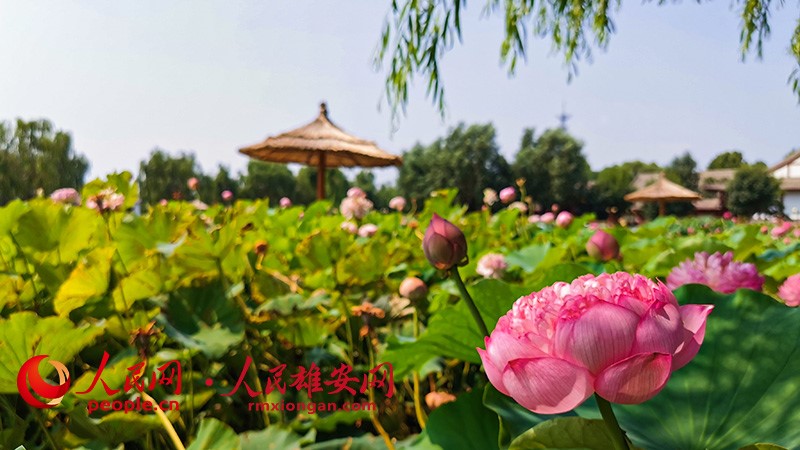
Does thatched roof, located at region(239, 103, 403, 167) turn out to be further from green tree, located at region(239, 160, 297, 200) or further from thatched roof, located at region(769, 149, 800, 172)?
thatched roof, located at region(769, 149, 800, 172)

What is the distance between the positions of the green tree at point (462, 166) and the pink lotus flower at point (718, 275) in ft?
73.8

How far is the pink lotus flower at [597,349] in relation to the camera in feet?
0.73

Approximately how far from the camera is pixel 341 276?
2.71 feet

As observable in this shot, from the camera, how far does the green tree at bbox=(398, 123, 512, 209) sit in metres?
23.5

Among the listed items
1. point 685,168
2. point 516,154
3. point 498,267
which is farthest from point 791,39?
point 685,168

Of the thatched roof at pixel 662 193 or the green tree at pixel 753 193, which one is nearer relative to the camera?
the thatched roof at pixel 662 193

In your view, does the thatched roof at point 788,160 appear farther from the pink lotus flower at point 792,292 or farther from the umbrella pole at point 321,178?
the pink lotus flower at point 792,292

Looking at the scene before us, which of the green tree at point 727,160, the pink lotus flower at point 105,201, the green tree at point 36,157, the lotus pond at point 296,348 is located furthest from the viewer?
the green tree at point 727,160

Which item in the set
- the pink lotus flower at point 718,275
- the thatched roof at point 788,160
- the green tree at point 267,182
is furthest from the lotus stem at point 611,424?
the thatched roof at point 788,160

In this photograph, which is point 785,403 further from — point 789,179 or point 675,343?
point 789,179

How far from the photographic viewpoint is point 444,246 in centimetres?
40

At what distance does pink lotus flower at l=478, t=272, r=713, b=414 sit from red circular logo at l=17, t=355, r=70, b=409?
1.08 feet

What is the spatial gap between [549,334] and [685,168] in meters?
31.4

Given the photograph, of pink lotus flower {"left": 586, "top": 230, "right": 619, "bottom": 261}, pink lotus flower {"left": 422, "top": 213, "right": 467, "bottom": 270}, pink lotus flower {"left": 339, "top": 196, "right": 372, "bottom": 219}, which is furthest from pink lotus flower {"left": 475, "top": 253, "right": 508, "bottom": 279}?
pink lotus flower {"left": 339, "top": 196, "right": 372, "bottom": 219}
